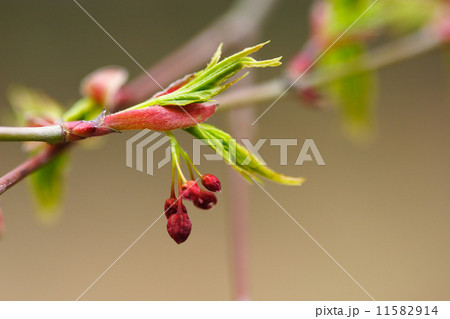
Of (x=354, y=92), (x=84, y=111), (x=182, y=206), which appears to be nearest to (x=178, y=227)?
(x=182, y=206)

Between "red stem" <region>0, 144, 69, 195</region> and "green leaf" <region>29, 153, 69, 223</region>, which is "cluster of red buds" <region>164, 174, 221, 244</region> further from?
"green leaf" <region>29, 153, 69, 223</region>

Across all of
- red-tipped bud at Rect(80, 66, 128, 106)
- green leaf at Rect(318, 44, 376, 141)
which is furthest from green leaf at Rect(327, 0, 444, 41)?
red-tipped bud at Rect(80, 66, 128, 106)

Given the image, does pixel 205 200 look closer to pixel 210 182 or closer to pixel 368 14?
pixel 210 182

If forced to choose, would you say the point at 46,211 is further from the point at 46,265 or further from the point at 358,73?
the point at 46,265

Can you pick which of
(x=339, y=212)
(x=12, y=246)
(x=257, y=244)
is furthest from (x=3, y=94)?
(x=339, y=212)

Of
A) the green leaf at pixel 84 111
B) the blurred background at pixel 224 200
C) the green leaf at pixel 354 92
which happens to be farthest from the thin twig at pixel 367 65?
the blurred background at pixel 224 200
